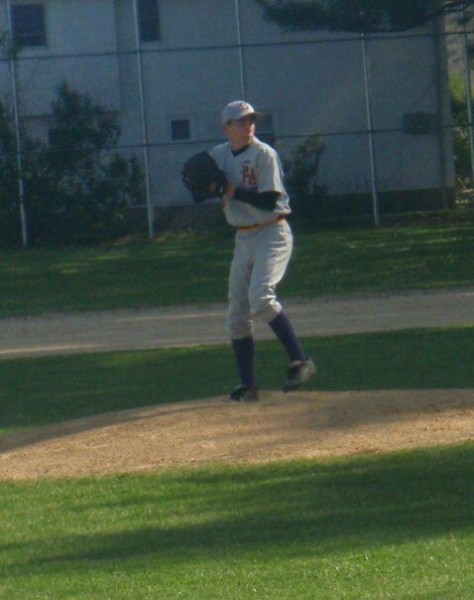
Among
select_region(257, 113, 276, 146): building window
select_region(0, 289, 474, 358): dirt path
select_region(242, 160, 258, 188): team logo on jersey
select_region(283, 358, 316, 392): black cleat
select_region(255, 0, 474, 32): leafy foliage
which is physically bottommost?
select_region(0, 289, 474, 358): dirt path

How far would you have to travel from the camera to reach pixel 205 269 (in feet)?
73.6

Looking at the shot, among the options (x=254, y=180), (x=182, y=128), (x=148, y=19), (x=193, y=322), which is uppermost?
(x=148, y=19)

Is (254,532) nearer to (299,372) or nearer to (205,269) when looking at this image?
(299,372)

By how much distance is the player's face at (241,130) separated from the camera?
27.2 ft

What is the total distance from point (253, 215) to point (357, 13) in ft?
49.4

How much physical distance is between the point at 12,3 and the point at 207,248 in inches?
354

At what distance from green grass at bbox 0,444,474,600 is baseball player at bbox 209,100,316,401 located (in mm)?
1436

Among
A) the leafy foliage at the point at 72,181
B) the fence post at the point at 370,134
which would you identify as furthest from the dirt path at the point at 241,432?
the fence post at the point at 370,134

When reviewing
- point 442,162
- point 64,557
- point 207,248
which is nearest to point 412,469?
point 64,557

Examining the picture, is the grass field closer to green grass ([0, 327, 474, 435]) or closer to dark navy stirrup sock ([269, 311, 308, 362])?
green grass ([0, 327, 474, 435])

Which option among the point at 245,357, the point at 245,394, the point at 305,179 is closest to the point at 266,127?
the point at 305,179

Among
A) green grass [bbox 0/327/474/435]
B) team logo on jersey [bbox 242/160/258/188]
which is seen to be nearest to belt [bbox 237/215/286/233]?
team logo on jersey [bbox 242/160/258/188]

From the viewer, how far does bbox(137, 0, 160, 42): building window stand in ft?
99.3

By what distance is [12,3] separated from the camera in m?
29.8
